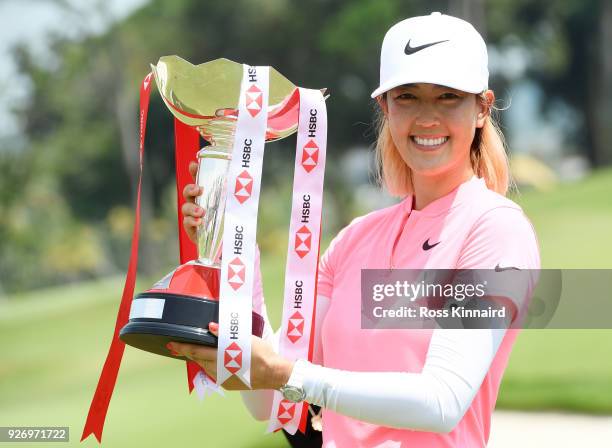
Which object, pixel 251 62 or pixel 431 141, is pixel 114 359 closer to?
pixel 431 141

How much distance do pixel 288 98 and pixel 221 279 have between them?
446 millimetres

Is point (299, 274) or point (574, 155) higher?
point (574, 155)

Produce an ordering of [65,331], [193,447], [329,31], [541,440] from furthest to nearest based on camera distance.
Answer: [329,31] → [65,331] → [193,447] → [541,440]

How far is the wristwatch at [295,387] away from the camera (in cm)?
200

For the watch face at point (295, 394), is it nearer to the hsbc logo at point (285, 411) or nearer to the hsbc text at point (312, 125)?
the hsbc logo at point (285, 411)

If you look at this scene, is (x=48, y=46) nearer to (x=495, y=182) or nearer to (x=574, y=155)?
(x=574, y=155)

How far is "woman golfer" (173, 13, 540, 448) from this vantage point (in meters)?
1.97

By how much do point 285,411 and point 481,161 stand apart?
0.70 m

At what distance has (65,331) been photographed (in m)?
19.3

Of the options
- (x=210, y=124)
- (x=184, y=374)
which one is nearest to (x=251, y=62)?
(x=184, y=374)

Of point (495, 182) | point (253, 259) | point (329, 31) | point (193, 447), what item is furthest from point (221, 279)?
point (329, 31)

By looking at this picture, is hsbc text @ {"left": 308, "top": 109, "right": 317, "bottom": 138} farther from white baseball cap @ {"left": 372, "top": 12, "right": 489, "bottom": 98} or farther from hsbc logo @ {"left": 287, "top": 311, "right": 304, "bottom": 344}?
hsbc logo @ {"left": 287, "top": 311, "right": 304, "bottom": 344}

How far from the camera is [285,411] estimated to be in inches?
92.9

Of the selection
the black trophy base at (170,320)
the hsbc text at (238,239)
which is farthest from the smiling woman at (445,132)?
the black trophy base at (170,320)
